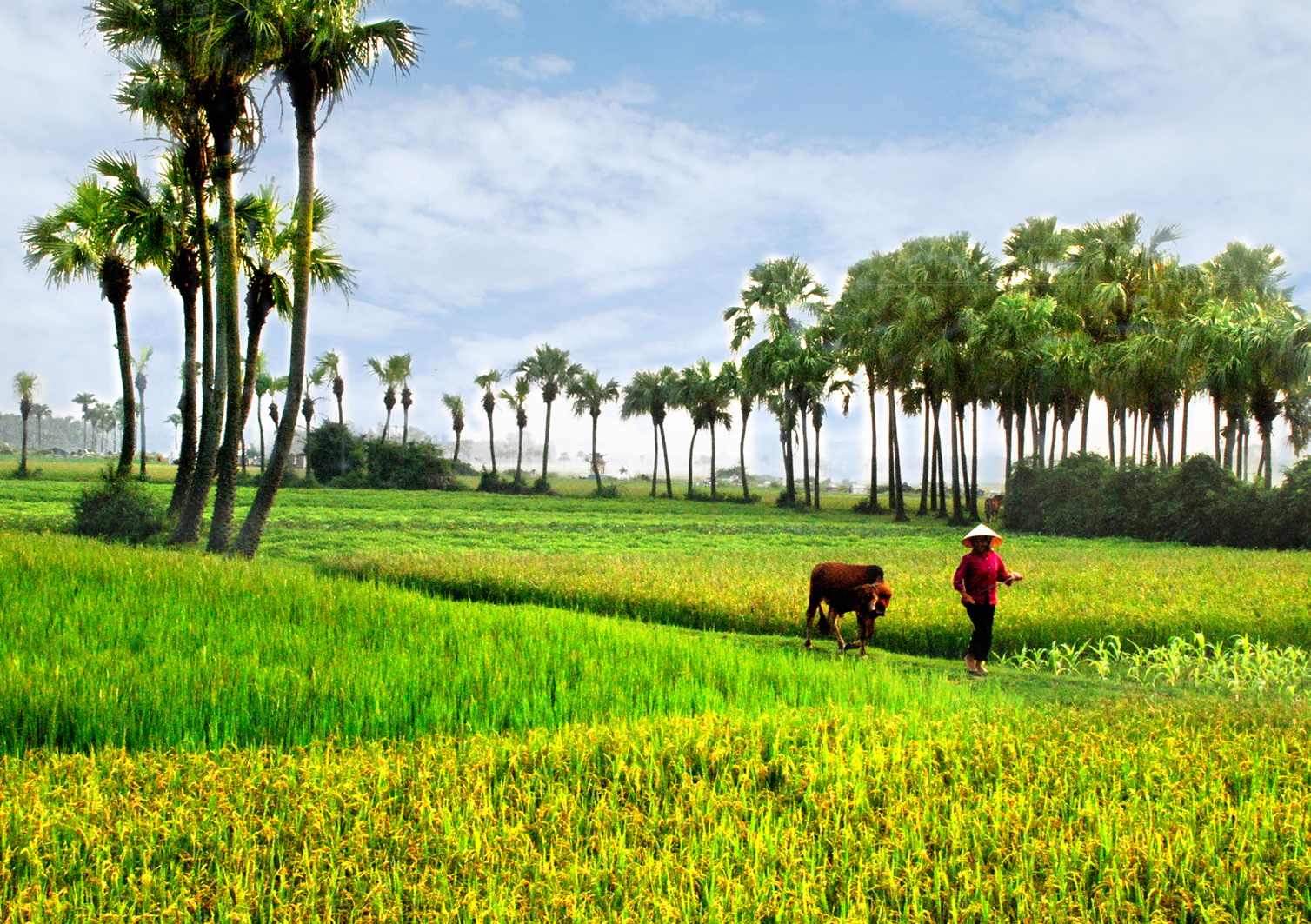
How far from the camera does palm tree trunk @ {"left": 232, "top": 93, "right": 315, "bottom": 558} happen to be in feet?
57.1

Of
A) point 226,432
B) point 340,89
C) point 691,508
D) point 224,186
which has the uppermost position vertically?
point 340,89

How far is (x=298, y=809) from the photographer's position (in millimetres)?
3936

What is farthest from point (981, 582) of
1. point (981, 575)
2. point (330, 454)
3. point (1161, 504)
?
point (330, 454)

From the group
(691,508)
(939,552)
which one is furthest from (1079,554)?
(691,508)

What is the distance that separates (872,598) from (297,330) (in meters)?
14.4

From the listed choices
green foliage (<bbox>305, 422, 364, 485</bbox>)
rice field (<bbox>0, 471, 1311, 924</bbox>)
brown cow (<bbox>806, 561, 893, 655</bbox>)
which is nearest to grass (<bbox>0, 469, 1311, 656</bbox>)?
rice field (<bbox>0, 471, 1311, 924</bbox>)

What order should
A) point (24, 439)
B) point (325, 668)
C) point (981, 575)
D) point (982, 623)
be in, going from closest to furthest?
point (325, 668) → point (981, 575) → point (982, 623) → point (24, 439)

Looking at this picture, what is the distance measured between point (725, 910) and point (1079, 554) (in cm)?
2263

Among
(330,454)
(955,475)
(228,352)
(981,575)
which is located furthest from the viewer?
(330,454)

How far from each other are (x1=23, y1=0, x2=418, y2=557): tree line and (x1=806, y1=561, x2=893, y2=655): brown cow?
1270 centimetres

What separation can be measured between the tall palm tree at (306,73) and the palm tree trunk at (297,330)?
20 mm

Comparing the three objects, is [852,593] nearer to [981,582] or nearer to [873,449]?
[981,582]

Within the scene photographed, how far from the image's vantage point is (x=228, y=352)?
59.1ft

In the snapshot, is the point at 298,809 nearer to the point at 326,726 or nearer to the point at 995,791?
the point at 326,726
